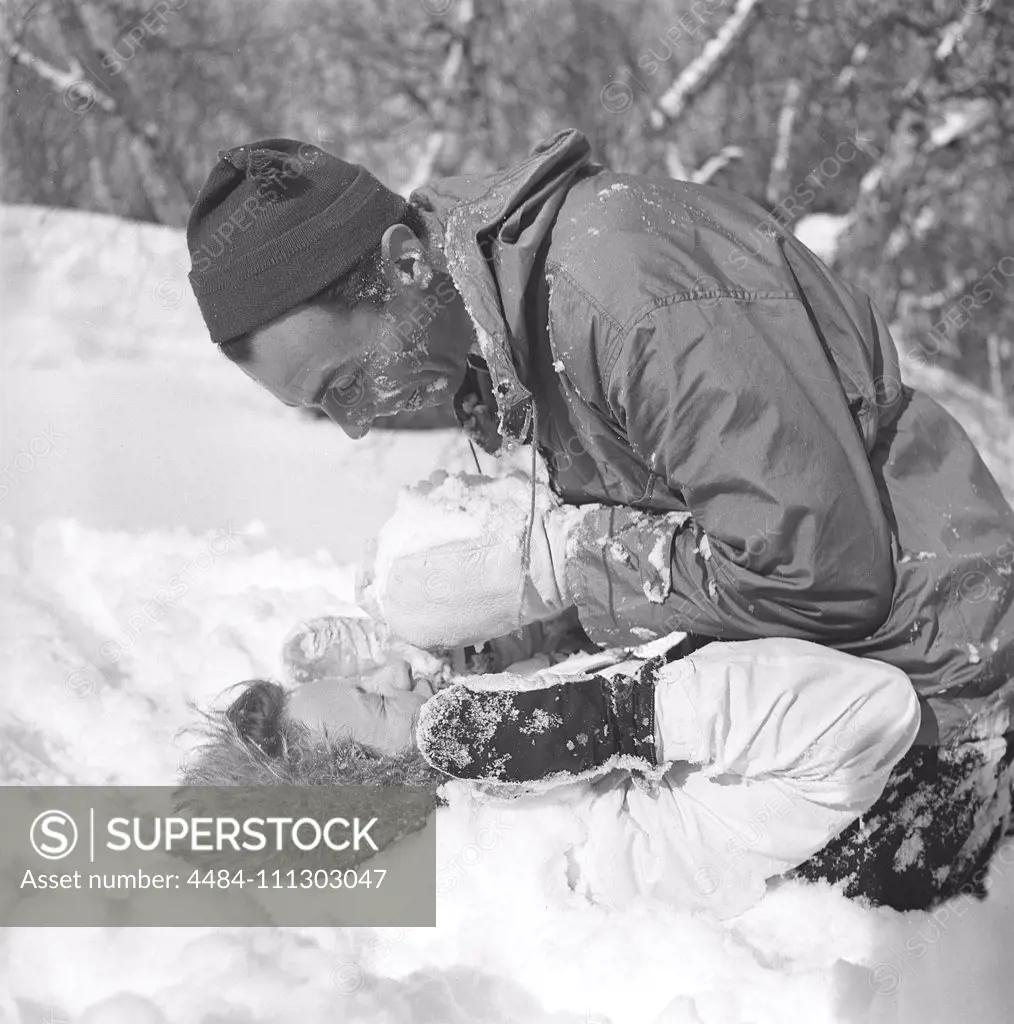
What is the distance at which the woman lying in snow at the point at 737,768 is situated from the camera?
1.28 m

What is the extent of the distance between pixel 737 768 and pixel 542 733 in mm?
258

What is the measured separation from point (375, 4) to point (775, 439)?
369 cm

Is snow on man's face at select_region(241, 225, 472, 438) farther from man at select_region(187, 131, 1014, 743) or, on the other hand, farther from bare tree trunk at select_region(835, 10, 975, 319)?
bare tree trunk at select_region(835, 10, 975, 319)

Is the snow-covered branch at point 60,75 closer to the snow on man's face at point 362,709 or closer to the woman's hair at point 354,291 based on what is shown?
the woman's hair at point 354,291

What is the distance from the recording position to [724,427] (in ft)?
3.91

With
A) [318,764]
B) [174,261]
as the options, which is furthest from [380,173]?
[318,764]

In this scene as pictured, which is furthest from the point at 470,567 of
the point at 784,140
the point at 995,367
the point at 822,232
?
the point at 995,367

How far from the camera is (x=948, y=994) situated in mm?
1271

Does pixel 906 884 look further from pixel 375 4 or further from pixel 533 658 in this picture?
pixel 375 4

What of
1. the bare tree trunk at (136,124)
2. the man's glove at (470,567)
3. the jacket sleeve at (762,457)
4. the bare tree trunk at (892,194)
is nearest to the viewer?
the jacket sleeve at (762,457)

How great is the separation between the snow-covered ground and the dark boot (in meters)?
0.12

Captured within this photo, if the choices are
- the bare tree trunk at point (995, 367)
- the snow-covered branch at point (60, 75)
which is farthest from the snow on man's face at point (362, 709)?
the bare tree trunk at point (995, 367)

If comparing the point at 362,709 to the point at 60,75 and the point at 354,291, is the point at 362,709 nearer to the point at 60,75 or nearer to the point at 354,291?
the point at 354,291

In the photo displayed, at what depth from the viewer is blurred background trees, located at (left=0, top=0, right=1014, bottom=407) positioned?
373cm
